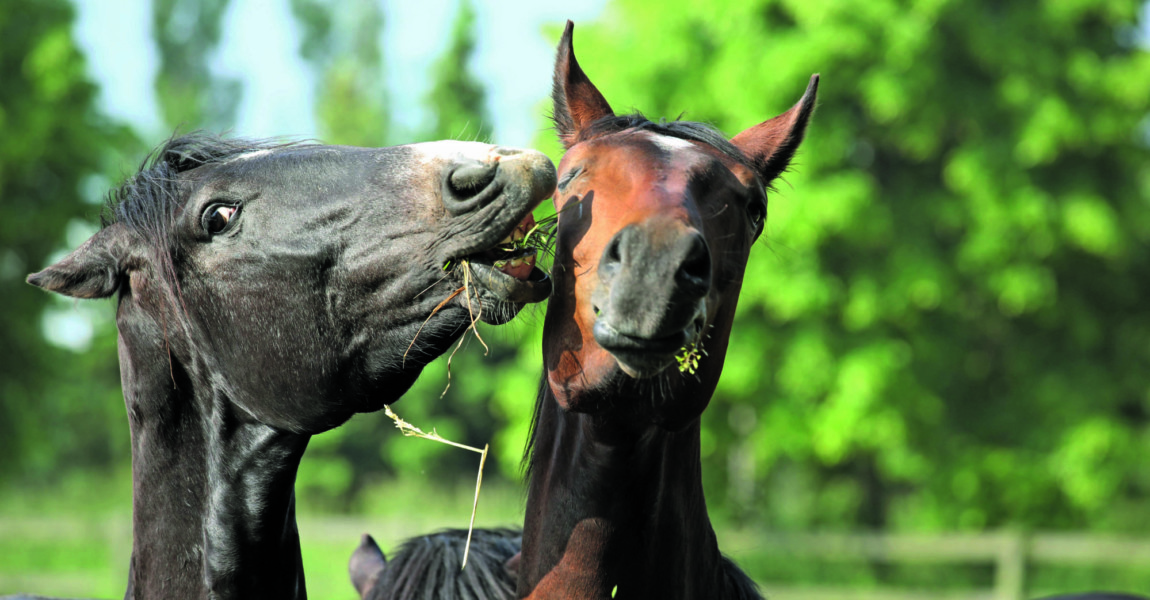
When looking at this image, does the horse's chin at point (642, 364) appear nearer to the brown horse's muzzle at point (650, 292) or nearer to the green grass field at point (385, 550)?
the brown horse's muzzle at point (650, 292)

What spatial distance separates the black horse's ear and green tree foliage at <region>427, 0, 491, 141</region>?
84.4 ft

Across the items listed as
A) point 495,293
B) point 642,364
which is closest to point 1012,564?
point 642,364

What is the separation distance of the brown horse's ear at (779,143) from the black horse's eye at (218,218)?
1.54 metres

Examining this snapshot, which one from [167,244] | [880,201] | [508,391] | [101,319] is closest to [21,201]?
[101,319]

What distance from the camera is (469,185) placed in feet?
7.50

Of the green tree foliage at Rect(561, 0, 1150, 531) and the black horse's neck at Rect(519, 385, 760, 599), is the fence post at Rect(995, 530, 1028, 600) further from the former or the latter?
the black horse's neck at Rect(519, 385, 760, 599)

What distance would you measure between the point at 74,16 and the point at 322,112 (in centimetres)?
1653

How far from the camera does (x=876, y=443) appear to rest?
1292 cm

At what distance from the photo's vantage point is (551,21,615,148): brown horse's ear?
119 inches

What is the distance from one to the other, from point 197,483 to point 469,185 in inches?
44.4

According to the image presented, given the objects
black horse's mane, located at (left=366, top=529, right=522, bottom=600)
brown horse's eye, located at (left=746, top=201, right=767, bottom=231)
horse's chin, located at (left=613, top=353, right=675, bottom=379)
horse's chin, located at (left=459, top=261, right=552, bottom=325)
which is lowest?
black horse's mane, located at (left=366, top=529, right=522, bottom=600)

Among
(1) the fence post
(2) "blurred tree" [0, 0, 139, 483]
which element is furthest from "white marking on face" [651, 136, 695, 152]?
(2) "blurred tree" [0, 0, 139, 483]

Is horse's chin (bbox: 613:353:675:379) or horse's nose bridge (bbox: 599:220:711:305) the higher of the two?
horse's nose bridge (bbox: 599:220:711:305)

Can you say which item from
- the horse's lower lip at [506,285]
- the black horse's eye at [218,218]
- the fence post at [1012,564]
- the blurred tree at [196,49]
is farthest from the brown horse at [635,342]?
the blurred tree at [196,49]
